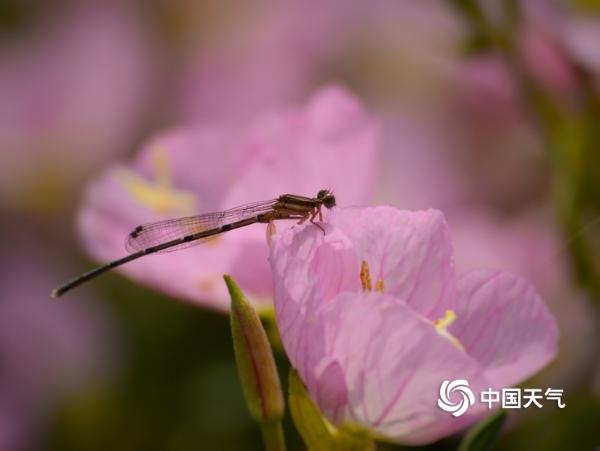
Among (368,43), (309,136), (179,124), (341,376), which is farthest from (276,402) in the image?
(368,43)

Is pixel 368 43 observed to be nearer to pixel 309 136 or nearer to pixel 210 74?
pixel 210 74

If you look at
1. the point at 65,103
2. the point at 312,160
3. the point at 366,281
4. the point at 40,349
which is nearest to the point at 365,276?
the point at 366,281

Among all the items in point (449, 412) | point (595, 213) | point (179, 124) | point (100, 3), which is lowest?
point (449, 412)

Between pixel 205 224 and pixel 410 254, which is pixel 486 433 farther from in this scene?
pixel 205 224

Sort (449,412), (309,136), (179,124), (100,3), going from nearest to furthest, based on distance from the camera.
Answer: (449,412)
(309,136)
(179,124)
(100,3)

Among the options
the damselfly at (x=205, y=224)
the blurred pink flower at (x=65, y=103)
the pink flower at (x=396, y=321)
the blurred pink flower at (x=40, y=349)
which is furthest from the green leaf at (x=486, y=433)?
the blurred pink flower at (x=65, y=103)

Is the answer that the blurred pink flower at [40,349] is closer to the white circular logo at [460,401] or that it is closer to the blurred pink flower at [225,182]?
the blurred pink flower at [225,182]

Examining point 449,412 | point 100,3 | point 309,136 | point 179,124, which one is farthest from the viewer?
point 100,3
